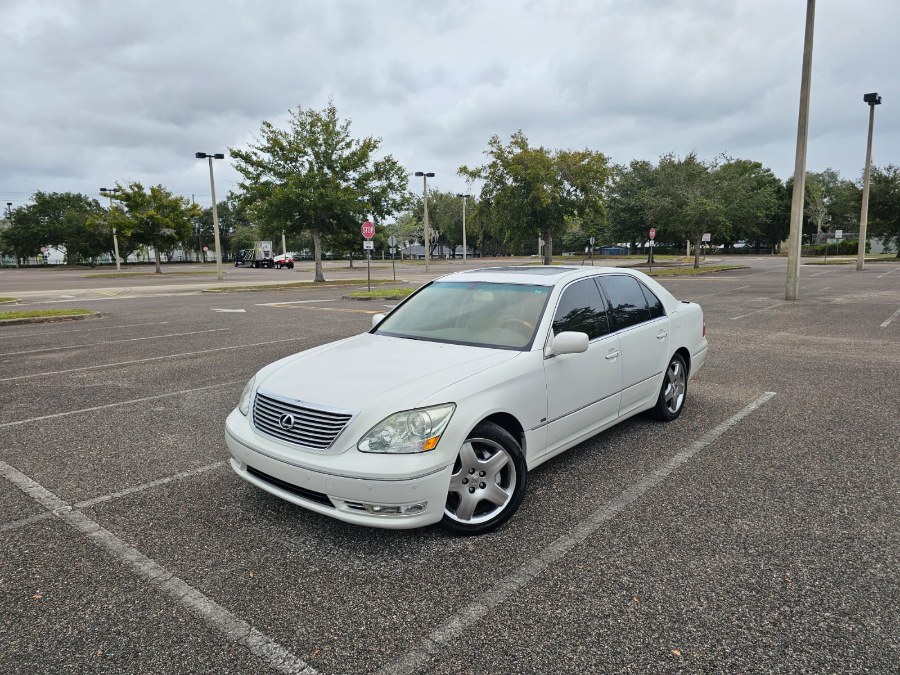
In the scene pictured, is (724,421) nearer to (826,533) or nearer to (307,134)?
(826,533)

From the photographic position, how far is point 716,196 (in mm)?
39438

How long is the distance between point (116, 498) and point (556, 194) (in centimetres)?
3339

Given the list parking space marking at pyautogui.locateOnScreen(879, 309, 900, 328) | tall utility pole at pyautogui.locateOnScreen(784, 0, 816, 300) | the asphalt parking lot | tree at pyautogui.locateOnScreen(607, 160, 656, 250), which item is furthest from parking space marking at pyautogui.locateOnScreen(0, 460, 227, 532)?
tree at pyautogui.locateOnScreen(607, 160, 656, 250)

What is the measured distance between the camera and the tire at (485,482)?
3.33m

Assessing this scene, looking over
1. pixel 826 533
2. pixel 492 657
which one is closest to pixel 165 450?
pixel 492 657

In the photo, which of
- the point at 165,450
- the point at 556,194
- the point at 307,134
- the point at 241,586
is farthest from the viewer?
the point at 556,194

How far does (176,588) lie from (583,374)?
280 centimetres

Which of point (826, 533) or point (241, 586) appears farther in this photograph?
point (826, 533)

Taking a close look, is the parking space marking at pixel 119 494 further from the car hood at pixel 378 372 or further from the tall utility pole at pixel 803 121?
the tall utility pole at pixel 803 121

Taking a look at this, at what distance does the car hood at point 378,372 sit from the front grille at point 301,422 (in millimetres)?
54

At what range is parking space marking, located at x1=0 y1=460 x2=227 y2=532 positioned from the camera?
3654mm

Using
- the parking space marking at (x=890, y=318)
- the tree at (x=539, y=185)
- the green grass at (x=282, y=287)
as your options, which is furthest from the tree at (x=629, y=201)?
the parking space marking at (x=890, y=318)

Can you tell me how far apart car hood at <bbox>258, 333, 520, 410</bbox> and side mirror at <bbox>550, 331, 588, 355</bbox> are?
0.27 metres

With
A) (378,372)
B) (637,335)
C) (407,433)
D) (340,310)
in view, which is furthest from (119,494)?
(340,310)
